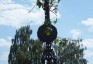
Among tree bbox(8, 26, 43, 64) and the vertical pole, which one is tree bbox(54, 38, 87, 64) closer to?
tree bbox(8, 26, 43, 64)

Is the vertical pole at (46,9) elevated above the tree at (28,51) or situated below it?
below

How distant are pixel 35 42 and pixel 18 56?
402 centimetres

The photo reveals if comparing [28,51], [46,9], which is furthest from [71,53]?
[46,9]

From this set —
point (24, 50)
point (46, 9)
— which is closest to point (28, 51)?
point (24, 50)

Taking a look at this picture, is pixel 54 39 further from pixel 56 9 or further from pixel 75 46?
pixel 75 46

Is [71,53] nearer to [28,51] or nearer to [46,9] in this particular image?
[28,51]

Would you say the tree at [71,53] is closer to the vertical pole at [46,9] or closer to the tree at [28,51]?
the tree at [28,51]

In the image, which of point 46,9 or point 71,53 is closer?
point 46,9

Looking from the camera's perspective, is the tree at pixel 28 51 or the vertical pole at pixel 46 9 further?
the tree at pixel 28 51

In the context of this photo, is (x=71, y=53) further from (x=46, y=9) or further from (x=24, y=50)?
(x=46, y=9)

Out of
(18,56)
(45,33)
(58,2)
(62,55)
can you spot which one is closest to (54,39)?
(45,33)

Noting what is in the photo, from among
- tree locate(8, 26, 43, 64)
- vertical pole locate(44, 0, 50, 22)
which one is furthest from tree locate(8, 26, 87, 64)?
vertical pole locate(44, 0, 50, 22)

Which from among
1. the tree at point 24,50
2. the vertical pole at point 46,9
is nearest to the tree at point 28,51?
the tree at point 24,50

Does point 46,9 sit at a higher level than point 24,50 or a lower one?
lower
